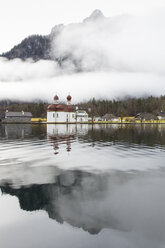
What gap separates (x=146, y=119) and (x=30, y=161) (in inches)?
7412

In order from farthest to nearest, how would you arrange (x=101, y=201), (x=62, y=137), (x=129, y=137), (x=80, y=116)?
(x=80, y=116)
(x=129, y=137)
(x=62, y=137)
(x=101, y=201)

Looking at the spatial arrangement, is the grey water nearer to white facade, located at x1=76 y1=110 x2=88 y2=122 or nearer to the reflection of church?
the reflection of church

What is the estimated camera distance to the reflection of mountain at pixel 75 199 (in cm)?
909

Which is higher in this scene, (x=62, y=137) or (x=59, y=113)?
(x=59, y=113)

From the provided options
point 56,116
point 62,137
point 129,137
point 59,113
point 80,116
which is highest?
point 59,113

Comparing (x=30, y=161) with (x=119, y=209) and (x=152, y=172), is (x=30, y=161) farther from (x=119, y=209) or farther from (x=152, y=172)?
(x=119, y=209)

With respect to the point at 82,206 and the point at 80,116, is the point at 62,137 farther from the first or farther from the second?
the point at 80,116

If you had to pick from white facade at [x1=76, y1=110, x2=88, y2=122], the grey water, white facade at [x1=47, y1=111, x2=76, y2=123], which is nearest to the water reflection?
the grey water

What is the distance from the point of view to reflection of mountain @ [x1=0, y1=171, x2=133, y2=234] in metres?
9.09

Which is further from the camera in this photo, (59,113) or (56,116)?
(56,116)

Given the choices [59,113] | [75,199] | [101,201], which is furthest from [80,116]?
[101,201]

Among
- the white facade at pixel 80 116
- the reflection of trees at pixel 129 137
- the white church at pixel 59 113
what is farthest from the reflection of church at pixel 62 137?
the white facade at pixel 80 116

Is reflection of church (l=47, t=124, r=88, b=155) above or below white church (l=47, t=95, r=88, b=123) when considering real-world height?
below

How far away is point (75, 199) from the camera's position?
11188 millimetres
